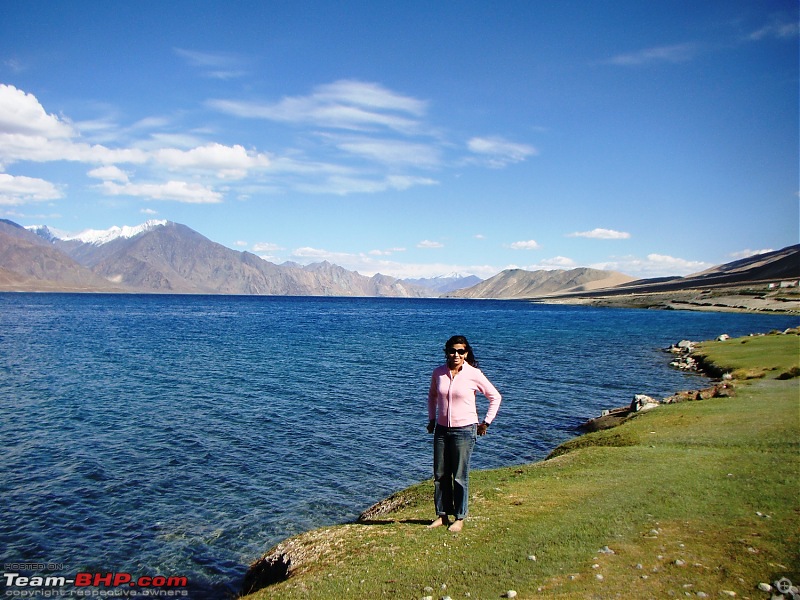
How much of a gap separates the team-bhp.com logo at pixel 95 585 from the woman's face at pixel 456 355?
10492 millimetres

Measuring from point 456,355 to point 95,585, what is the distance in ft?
42.1

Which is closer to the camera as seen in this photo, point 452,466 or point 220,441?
point 452,466

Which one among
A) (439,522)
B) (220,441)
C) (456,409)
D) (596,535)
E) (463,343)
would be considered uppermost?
(463,343)

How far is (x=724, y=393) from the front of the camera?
1170 inches

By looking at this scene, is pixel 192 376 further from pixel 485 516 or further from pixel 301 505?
pixel 485 516

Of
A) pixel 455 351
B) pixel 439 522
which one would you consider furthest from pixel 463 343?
pixel 439 522

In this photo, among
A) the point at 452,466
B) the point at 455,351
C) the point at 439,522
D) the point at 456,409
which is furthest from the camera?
the point at 439,522

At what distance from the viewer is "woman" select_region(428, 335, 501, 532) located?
11.4 m

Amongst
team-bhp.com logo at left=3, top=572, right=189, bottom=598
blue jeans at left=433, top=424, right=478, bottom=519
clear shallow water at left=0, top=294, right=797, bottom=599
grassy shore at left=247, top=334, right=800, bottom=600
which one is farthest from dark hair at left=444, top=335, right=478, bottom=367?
team-bhp.com logo at left=3, top=572, right=189, bottom=598

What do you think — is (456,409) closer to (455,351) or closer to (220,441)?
(455,351)

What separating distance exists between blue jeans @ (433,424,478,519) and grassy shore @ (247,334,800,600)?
707 mm

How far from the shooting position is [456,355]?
37.2 ft

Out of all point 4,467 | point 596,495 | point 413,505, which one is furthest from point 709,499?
point 4,467

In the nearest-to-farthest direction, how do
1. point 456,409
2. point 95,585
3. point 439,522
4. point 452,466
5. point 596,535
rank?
point 456,409 < point 596,535 < point 452,466 < point 439,522 < point 95,585
